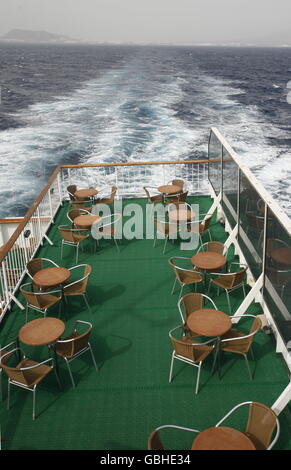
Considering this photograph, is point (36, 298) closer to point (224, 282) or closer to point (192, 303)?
point (192, 303)

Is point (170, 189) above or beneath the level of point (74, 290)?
above

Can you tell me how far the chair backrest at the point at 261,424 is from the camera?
4.14m

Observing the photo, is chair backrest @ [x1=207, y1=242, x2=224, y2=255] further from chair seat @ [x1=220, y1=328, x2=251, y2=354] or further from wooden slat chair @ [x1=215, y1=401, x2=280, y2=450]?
wooden slat chair @ [x1=215, y1=401, x2=280, y2=450]

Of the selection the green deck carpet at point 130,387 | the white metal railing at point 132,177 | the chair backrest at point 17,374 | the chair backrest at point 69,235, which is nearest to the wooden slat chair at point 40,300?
the green deck carpet at point 130,387

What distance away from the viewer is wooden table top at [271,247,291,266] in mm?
4957

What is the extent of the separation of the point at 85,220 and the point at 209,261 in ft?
8.84

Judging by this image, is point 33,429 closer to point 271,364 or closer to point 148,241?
point 271,364

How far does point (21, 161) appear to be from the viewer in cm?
2064

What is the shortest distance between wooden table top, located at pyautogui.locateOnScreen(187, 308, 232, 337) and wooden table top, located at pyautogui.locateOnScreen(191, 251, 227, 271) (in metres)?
1.32

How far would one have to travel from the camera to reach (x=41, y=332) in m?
5.39

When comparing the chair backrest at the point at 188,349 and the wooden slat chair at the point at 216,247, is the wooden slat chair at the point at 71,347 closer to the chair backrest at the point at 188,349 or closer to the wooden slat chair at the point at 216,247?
the chair backrest at the point at 188,349

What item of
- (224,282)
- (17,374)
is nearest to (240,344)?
(224,282)

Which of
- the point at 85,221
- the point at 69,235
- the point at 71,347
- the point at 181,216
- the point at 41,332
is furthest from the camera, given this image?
the point at 85,221
